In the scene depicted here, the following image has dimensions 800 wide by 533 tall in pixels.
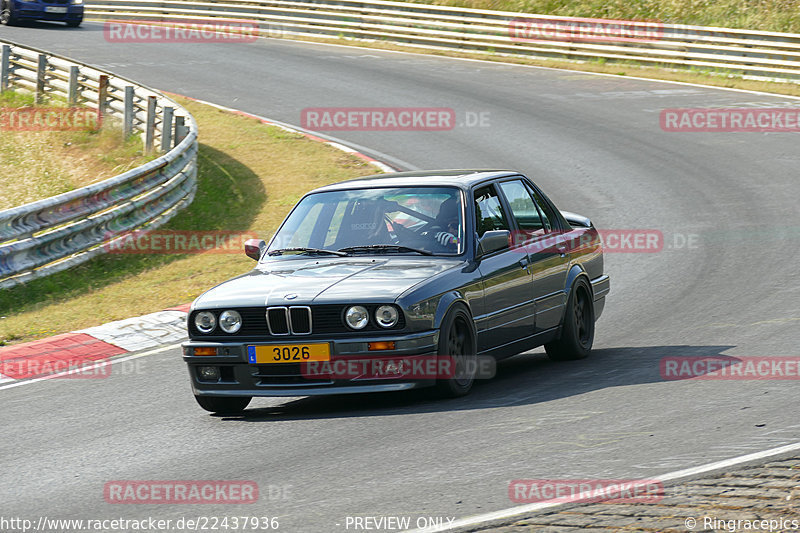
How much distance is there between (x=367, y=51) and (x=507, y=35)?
406 cm

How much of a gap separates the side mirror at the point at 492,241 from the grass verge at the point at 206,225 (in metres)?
4.65

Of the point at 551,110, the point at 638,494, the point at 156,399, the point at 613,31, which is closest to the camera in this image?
the point at 638,494

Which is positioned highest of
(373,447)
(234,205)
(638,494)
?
(638,494)

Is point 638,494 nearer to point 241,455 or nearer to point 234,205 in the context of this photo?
point 241,455

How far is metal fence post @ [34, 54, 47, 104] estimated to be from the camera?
24078 millimetres

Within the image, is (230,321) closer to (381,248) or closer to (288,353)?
(288,353)

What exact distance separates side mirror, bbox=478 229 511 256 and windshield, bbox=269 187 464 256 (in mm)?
158

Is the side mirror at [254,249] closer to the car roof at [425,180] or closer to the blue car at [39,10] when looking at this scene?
the car roof at [425,180]

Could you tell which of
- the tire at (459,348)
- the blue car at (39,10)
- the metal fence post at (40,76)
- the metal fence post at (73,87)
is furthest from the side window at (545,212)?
the blue car at (39,10)

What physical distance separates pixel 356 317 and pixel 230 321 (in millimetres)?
861

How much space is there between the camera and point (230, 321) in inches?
294

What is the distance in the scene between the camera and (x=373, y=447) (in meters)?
6.53

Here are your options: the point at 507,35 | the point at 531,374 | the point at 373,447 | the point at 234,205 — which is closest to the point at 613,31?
the point at 507,35

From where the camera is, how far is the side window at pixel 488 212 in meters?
8.46
